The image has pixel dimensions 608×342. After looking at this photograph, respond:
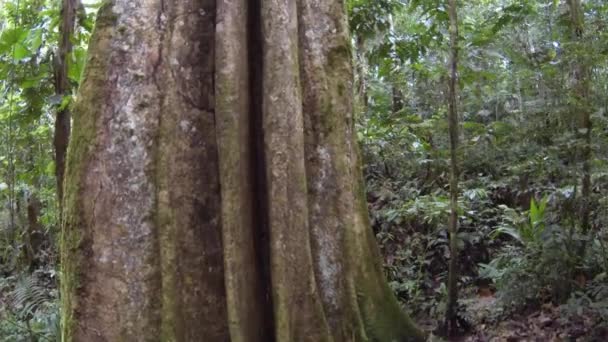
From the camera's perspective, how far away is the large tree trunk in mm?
3023

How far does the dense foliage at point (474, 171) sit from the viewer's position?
4.51 metres

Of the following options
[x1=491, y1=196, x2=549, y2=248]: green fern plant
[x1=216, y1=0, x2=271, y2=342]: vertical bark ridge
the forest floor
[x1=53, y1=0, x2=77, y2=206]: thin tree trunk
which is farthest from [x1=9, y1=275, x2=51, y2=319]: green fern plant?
[x1=491, y1=196, x2=549, y2=248]: green fern plant

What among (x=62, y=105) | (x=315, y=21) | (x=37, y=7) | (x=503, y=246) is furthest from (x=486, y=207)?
(x=37, y=7)

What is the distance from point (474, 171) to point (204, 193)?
17.4 feet

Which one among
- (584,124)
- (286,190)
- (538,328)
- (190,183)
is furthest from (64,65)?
(538,328)

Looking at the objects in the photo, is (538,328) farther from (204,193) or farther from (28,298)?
(28,298)

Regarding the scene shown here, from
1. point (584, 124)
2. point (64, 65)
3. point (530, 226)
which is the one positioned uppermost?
point (64, 65)

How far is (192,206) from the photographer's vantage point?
123 inches

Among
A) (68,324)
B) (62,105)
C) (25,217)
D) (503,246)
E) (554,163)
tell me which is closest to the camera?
(68,324)

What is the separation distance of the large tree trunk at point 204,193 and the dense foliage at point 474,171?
6.01ft

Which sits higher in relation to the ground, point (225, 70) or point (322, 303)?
point (225, 70)

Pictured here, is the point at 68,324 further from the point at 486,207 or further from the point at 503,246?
the point at 486,207

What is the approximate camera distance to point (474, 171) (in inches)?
305

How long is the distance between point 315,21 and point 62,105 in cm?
257
